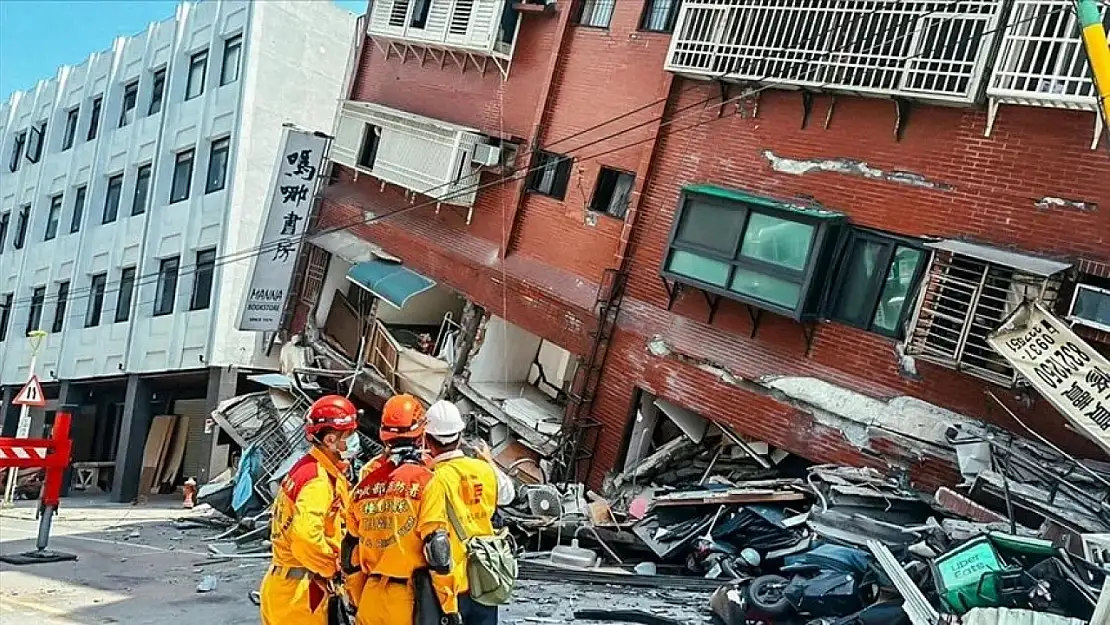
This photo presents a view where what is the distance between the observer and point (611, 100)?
1488 centimetres

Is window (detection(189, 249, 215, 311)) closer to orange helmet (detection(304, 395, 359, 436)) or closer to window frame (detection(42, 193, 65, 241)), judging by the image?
A: window frame (detection(42, 193, 65, 241))

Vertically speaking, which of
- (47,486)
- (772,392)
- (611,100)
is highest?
(611,100)

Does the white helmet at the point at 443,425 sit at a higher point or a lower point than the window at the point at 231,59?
lower

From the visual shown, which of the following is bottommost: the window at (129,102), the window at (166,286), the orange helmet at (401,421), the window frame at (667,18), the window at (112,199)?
the window at (166,286)

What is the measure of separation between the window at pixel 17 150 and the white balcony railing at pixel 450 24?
21.6 m

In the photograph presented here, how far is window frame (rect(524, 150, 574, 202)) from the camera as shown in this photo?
15.4 m

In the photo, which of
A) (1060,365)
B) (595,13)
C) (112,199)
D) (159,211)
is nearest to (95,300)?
(112,199)

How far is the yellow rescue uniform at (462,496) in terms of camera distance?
519 cm

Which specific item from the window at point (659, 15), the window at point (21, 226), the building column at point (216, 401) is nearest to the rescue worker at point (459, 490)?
the window at point (659, 15)

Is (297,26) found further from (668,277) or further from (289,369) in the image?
(668,277)

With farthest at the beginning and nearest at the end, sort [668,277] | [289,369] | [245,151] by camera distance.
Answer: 1. [245,151]
2. [289,369]
3. [668,277]

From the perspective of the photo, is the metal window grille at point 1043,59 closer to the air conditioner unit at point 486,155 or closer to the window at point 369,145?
the air conditioner unit at point 486,155

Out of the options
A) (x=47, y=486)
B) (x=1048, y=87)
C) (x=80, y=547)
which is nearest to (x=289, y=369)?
(x=80, y=547)

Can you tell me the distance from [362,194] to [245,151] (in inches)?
300
